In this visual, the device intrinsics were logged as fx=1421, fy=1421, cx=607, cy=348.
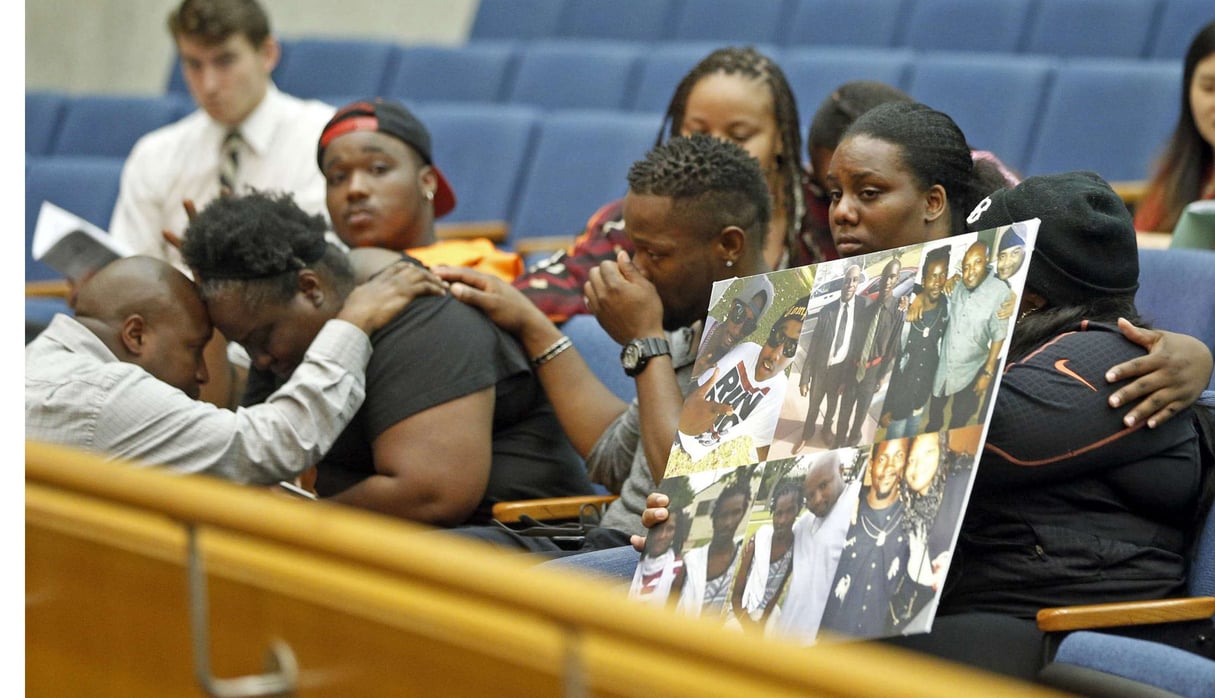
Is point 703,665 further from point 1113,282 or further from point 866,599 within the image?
point 1113,282

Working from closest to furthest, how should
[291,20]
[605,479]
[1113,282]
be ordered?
[1113,282] → [605,479] → [291,20]

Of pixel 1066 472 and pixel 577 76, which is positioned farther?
pixel 577 76

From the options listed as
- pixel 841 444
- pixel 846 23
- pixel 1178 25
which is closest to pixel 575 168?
pixel 846 23

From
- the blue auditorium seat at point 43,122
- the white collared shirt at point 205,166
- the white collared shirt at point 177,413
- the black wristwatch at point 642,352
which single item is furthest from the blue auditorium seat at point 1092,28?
the blue auditorium seat at point 43,122

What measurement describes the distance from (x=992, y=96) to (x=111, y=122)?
10.3 feet

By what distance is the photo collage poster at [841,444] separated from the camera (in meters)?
1.32

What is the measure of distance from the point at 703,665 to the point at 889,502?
559 millimetres

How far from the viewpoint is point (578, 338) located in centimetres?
241

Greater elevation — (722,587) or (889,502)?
(889,502)

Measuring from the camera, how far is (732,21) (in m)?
5.11

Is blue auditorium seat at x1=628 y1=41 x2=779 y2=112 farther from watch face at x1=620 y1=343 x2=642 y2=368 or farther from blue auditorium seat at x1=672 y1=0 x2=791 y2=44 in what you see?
watch face at x1=620 y1=343 x2=642 y2=368

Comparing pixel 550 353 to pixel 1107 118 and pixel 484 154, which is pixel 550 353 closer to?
pixel 484 154

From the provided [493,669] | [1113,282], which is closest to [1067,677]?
[1113,282]

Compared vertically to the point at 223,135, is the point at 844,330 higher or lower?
higher
